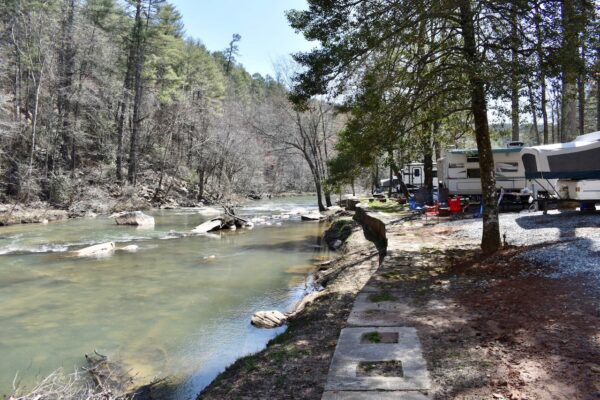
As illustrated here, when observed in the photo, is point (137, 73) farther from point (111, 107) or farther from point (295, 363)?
point (295, 363)

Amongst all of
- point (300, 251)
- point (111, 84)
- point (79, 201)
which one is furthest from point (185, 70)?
point (300, 251)

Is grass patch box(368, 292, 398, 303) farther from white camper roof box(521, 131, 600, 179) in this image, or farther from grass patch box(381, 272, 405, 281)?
white camper roof box(521, 131, 600, 179)

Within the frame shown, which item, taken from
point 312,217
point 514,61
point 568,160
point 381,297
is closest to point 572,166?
point 568,160

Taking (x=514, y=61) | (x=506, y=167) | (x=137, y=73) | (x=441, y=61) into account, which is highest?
(x=137, y=73)

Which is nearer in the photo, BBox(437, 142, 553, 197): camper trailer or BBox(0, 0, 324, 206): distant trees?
BBox(437, 142, 553, 197): camper trailer

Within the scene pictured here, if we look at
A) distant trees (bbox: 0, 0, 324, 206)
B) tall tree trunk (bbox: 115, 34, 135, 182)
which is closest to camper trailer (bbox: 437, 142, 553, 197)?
distant trees (bbox: 0, 0, 324, 206)

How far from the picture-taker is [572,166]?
11477 millimetres

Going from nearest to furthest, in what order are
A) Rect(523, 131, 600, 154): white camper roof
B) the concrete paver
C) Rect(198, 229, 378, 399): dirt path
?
the concrete paver < Rect(198, 229, 378, 399): dirt path < Rect(523, 131, 600, 154): white camper roof

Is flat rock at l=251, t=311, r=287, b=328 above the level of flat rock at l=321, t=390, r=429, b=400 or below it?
below

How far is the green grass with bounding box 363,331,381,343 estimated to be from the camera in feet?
15.6

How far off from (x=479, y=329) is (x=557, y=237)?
5213mm

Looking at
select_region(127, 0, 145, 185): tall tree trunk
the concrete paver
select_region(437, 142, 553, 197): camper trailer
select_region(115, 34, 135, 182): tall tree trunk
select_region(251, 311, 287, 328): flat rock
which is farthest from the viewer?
select_region(115, 34, 135, 182): tall tree trunk

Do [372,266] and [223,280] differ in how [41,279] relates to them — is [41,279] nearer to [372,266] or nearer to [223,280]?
[223,280]

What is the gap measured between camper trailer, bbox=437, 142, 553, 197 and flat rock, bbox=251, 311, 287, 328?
11799 millimetres
